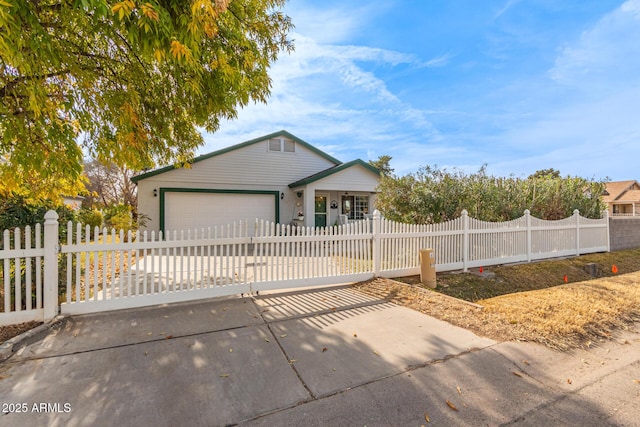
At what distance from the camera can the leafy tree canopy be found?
10.4 ft

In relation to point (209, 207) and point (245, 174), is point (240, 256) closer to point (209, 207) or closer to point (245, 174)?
point (209, 207)

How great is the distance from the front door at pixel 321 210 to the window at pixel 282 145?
296 cm

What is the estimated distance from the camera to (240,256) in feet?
16.8

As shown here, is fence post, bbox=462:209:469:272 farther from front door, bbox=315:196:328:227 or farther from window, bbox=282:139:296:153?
window, bbox=282:139:296:153

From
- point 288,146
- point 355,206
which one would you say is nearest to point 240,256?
point 288,146

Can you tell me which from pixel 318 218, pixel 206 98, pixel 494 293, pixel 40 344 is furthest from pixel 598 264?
pixel 40 344

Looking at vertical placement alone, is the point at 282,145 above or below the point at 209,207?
above

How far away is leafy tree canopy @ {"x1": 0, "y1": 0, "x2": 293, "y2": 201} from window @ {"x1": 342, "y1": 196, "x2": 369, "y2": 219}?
33.1 feet

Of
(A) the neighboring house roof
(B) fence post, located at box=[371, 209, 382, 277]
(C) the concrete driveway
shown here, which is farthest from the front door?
(A) the neighboring house roof

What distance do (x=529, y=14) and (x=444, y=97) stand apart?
3.99 meters

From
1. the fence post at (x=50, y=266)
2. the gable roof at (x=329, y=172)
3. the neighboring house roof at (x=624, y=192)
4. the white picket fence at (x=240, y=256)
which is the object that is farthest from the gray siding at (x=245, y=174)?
the neighboring house roof at (x=624, y=192)

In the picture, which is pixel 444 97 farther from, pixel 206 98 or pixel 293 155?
pixel 206 98

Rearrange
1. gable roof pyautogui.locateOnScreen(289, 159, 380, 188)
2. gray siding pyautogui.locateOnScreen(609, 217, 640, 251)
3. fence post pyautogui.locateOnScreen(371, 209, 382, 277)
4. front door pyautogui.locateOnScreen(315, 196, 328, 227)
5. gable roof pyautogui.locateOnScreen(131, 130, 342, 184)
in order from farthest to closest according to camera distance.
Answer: front door pyautogui.locateOnScreen(315, 196, 328, 227) < gable roof pyautogui.locateOnScreen(289, 159, 380, 188) < gable roof pyautogui.locateOnScreen(131, 130, 342, 184) < gray siding pyautogui.locateOnScreen(609, 217, 640, 251) < fence post pyautogui.locateOnScreen(371, 209, 382, 277)

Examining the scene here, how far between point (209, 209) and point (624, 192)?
41.6 meters
